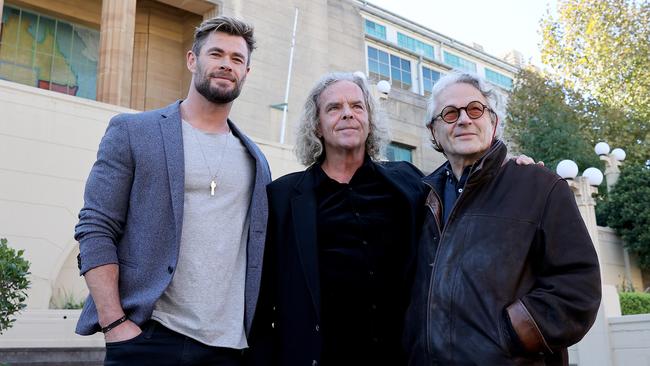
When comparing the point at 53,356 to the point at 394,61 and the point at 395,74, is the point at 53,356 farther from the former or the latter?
the point at 394,61

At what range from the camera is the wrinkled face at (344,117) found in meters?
3.69

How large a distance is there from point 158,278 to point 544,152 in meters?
21.1

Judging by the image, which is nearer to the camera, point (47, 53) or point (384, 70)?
point (47, 53)

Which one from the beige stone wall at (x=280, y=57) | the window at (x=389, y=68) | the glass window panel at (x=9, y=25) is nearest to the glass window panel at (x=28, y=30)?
the glass window panel at (x=9, y=25)

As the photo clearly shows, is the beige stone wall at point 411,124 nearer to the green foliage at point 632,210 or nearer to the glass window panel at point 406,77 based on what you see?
the glass window panel at point 406,77

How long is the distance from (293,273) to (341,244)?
0.32m

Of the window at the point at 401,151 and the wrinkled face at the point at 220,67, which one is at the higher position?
the window at the point at 401,151

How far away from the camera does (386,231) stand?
3.53 meters

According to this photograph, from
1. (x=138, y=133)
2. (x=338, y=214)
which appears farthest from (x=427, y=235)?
(x=138, y=133)

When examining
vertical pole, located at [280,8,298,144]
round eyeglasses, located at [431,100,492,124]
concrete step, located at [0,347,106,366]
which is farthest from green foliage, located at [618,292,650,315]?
round eyeglasses, located at [431,100,492,124]

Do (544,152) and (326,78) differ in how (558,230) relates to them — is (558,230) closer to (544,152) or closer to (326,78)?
(326,78)

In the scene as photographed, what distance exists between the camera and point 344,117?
3709mm

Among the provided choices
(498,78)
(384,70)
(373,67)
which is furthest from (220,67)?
(498,78)

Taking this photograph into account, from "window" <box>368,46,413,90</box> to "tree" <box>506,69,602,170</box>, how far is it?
16.4ft
